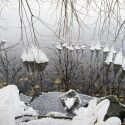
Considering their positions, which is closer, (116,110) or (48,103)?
(116,110)

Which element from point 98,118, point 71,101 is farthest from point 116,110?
point 98,118

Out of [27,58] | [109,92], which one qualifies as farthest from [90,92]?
[27,58]

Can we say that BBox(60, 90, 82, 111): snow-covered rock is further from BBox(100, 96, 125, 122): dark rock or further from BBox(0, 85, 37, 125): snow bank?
BBox(0, 85, 37, 125): snow bank

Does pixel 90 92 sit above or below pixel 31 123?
below

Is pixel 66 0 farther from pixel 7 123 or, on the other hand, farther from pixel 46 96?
pixel 7 123

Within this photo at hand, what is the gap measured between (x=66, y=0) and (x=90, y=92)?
23.8 ft

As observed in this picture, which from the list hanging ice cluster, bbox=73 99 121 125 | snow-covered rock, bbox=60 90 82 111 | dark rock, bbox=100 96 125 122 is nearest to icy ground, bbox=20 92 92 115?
snow-covered rock, bbox=60 90 82 111

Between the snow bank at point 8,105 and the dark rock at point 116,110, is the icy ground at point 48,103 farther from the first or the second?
the snow bank at point 8,105

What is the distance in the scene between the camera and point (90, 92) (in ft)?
34.8

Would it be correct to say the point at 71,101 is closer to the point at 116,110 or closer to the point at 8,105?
the point at 116,110

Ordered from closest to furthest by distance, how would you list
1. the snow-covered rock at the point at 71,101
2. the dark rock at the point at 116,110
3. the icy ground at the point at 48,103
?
the dark rock at the point at 116,110
the snow-covered rock at the point at 71,101
the icy ground at the point at 48,103

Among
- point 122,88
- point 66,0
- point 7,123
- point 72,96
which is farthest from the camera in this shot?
point 122,88

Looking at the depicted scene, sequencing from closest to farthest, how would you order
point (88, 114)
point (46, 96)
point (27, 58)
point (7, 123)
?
1. point (7, 123)
2. point (88, 114)
3. point (46, 96)
4. point (27, 58)

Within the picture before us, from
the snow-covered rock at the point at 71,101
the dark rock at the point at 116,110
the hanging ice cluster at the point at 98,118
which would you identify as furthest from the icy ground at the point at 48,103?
the hanging ice cluster at the point at 98,118
